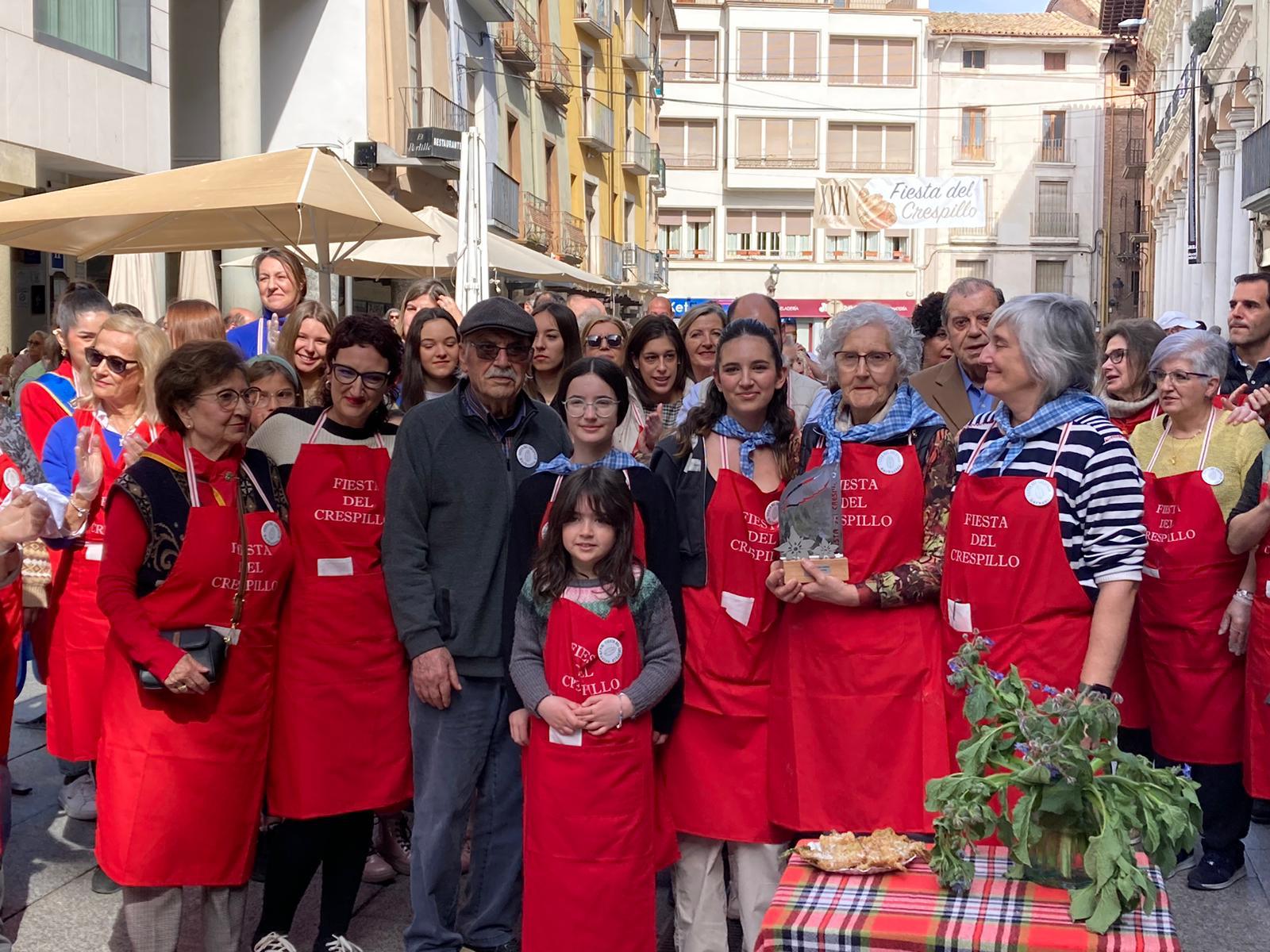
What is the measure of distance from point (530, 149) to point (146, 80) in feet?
51.1

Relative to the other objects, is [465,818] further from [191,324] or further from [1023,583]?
[191,324]

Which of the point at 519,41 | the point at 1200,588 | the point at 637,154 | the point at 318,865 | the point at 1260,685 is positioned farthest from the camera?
the point at 637,154

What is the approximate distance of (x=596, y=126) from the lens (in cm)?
3506

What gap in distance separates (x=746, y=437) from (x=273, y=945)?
2.11 meters

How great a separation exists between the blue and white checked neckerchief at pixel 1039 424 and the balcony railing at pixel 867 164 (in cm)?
5193

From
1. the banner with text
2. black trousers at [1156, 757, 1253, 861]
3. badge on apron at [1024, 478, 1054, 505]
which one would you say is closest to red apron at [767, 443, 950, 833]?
badge on apron at [1024, 478, 1054, 505]

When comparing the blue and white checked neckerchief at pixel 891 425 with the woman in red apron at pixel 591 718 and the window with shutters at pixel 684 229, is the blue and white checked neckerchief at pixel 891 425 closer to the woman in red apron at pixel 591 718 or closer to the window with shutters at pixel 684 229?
the woman in red apron at pixel 591 718

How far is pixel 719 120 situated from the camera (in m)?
54.2

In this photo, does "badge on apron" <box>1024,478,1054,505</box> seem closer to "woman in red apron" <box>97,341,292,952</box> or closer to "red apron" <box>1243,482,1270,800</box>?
"red apron" <box>1243,482,1270,800</box>

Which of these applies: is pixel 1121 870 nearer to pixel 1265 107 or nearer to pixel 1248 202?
pixel 1248 202

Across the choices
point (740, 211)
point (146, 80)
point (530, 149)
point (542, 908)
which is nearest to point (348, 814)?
point (542, 908)

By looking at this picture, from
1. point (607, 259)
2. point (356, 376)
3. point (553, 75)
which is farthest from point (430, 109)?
point (356, 376)

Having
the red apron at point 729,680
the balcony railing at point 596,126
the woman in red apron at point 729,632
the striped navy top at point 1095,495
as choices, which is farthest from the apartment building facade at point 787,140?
the striped navy top at point 1095,495

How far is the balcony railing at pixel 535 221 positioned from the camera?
27031mm
